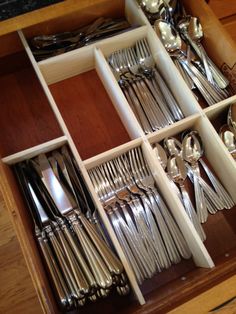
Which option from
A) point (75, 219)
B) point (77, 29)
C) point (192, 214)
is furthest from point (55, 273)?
point (77, 29)

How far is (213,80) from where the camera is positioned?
0.95 m

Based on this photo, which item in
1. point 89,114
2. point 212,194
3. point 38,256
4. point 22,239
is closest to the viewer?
point 22,239

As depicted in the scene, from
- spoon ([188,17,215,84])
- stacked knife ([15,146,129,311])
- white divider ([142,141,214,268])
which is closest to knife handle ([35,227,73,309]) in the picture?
stacked knife ([15,146,129,311])

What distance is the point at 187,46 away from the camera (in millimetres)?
1000

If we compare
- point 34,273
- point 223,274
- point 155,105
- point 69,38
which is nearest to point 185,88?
point 155,105

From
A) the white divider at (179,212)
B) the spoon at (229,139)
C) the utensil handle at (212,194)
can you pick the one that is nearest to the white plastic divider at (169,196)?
the white divider at (179,212)

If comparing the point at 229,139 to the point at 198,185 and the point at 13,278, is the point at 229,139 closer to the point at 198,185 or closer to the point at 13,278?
the point at 198,185

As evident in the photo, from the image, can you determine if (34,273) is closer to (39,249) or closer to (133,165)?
(39,249)

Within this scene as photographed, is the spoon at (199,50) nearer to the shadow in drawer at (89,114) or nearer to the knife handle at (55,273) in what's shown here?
the shadow in drawer at (89,114)

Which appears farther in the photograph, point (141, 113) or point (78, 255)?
point (141, 113)

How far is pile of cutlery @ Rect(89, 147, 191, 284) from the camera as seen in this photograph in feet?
2.58

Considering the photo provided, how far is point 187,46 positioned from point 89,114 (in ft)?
1.22

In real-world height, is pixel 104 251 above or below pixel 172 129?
below

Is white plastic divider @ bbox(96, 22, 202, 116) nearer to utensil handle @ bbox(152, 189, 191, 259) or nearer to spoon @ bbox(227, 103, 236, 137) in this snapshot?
spoon @ bbox(227, 103, 236, 137)
